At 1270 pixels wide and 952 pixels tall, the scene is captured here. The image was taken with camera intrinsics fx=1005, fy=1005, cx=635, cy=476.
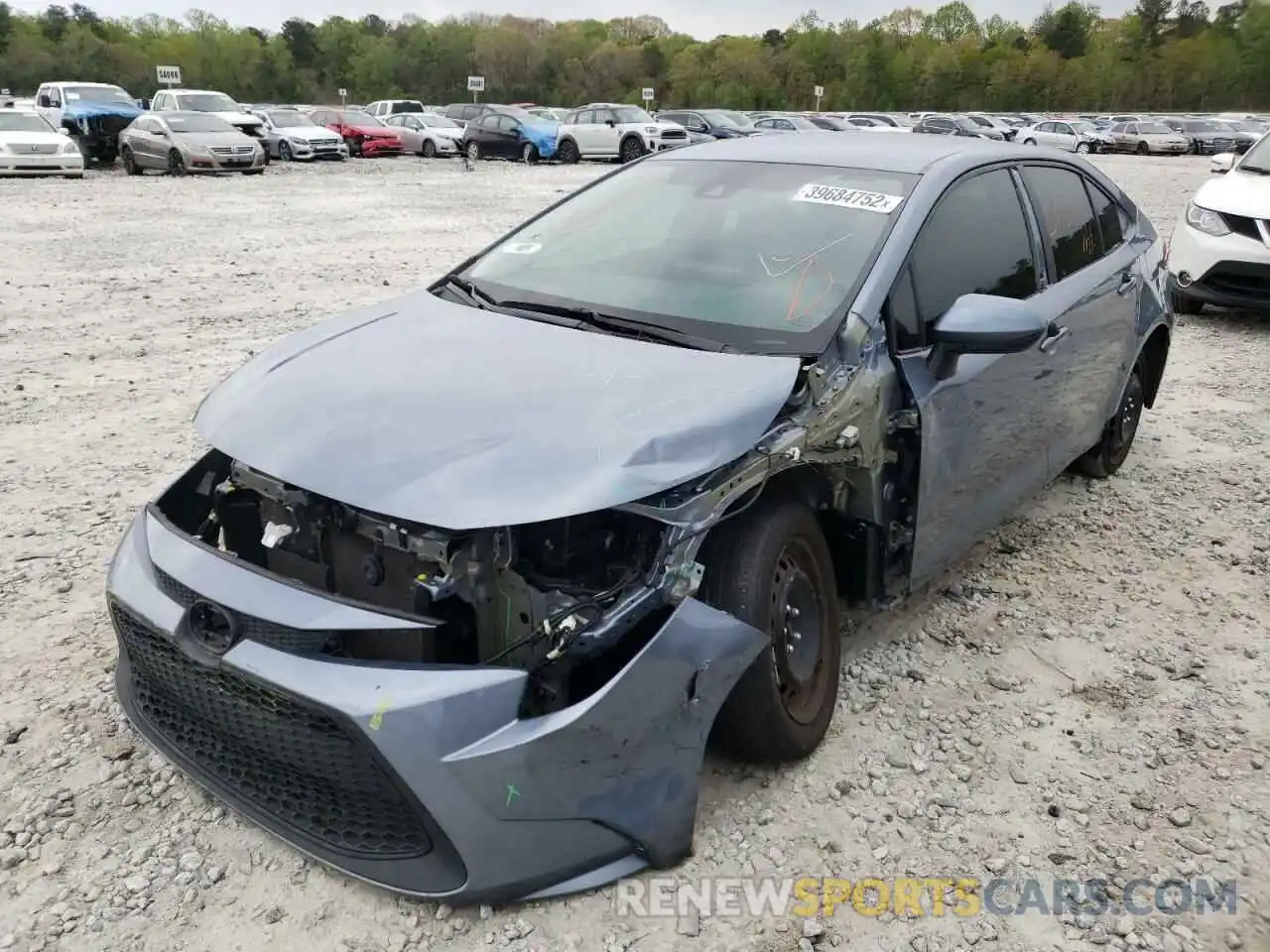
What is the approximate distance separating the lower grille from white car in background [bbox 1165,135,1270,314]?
7874 millimetres

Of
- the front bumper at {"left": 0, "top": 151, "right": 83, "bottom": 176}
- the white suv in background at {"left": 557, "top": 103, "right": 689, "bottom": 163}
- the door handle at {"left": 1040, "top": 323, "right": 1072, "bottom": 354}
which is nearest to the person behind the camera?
the door handle at {"left": 1040, "top": 323, "right": 1072, "bottom": 354}

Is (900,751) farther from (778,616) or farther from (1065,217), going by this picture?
(1065,217)

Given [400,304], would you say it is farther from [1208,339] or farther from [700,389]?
[1208,339]

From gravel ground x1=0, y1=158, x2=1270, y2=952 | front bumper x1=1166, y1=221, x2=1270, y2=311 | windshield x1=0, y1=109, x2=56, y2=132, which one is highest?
windshield x1=0, y1=109, x2=56, y2=132

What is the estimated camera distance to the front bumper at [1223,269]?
317 inches

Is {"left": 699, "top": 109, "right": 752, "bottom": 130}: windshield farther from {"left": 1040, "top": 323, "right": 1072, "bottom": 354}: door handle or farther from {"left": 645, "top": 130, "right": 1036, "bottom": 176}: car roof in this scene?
{"left": 1040, "top": 323, "right": 1072, "bottom": 354}: door handle

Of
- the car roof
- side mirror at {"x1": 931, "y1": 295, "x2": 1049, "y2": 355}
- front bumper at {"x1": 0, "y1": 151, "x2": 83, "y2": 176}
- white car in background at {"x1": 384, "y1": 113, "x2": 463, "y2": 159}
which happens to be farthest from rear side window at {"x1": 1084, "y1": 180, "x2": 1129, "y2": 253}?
white car in background at {"x1": 384, "y1": 113, "x2": 463, "y2": 159}

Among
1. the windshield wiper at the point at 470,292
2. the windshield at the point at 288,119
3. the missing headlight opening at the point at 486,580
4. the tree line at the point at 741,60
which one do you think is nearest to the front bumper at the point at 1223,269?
the windshield wiper at the point at 470,292

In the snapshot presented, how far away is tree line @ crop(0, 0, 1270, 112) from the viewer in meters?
81.8

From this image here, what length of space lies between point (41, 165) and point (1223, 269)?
19807 millimetres

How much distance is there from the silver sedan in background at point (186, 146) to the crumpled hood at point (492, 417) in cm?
2000

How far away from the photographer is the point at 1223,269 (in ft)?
27.0

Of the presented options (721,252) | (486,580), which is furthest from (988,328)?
(486,580)

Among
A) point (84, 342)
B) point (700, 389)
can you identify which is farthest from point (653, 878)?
point (84, 342)
